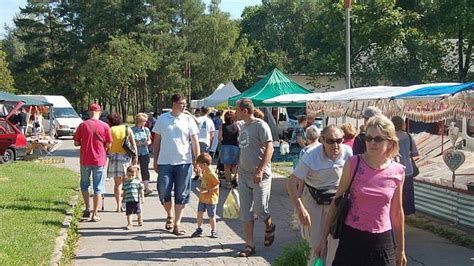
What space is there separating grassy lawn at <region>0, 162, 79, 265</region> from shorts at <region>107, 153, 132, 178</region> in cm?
104

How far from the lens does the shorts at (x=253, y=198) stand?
297 inches

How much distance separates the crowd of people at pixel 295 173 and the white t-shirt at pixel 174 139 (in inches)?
0.5

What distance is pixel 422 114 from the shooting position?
9.77m

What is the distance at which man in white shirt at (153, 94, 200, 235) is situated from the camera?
8539 mm

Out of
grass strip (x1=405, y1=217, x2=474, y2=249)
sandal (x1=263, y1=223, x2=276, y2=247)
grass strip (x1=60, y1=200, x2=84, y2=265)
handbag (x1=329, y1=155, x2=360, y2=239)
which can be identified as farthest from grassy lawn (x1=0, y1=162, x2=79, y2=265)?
grass strip (x1=405, y1=217, x2=474, y2=249)

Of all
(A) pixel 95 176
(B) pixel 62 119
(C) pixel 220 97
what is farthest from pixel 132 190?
(B) pixel 62 119

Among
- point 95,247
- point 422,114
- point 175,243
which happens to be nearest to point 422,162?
point 422,114

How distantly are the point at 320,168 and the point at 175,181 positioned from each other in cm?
342

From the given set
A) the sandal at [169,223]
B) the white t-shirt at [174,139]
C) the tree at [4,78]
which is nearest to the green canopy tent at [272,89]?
the sandal at [169,223]

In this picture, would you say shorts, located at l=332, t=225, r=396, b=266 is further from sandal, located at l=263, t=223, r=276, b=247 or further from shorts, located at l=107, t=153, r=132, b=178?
shorts, located at l=107, t=153, r=132, b=178

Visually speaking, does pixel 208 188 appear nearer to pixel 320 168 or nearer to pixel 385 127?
pixel 320 168

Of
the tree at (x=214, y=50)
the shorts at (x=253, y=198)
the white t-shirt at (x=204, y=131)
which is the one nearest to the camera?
the shorts at (x=253, y=198)

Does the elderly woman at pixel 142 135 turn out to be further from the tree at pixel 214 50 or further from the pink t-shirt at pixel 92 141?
the tree at pixel 214 50

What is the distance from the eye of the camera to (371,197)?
4219 mm
